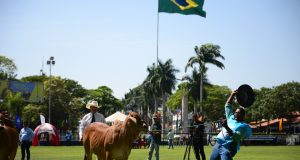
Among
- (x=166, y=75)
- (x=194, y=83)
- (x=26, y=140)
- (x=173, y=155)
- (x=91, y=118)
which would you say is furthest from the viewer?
(x=166, y=75)

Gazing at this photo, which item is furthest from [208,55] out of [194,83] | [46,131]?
[46,131]

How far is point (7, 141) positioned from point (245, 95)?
6374mm

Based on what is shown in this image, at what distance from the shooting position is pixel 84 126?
16125mm

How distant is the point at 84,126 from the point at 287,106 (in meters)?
85.9

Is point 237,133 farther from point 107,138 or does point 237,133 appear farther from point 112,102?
point 112,102

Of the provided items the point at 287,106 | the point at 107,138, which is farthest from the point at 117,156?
the point at 287,106

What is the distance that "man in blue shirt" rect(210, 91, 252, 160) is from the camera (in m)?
11.0

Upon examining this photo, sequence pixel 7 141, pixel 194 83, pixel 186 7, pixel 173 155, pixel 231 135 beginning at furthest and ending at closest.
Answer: pixel 194 83 → pixel 173 155 → pixel 186 7 → pixel 7 141 → pixel 231 135

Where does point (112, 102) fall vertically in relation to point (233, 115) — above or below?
above

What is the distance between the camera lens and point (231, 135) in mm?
11023

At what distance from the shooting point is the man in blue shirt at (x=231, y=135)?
1098 centimetres

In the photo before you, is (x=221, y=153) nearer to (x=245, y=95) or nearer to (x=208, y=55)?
(x=245, y=95)

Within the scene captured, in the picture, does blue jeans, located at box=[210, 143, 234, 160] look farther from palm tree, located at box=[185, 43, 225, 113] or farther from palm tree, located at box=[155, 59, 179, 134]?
palm tree, located at box=[155, 59, 179, 134]

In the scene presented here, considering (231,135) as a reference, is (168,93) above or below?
above
